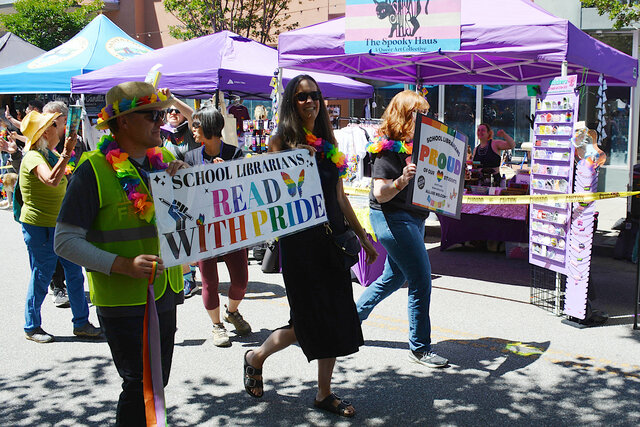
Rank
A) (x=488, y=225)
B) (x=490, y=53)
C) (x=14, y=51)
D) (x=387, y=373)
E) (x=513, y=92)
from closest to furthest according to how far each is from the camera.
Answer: (x=387, y=373)
(x=490, y=53)
(x=488, y=225)
(x=513, y=92)
(x=14, y=51)

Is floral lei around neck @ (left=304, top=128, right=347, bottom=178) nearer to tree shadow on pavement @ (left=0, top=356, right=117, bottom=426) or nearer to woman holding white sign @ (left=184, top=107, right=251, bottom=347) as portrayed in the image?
woman holding white sign @ (left=184, top=107, right=251, bottom=347)

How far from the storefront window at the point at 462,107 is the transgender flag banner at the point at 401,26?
10.4m

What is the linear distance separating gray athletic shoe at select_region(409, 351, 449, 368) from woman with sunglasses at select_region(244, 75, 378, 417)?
1058 mm

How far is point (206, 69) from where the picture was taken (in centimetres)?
970

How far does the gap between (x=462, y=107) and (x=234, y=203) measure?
15.1m

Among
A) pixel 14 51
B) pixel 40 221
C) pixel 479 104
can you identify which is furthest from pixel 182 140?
pixel 14 51

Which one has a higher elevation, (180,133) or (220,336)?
(180,133)

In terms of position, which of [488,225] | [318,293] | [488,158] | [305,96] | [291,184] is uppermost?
[305,96]

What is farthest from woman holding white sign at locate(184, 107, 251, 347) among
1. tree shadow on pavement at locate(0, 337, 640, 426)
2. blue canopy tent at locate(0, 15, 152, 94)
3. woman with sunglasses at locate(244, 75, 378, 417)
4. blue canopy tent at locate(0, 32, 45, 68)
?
blue canopy tent at locate(0, 32, 45, 68)

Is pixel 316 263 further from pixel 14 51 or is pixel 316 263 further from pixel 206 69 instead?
pixel 14 51

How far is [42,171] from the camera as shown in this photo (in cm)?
510

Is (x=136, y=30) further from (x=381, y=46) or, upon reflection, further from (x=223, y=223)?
(x=223, y=223)

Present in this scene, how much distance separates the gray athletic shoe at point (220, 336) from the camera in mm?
5152

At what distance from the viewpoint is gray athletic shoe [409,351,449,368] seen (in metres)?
4.64
